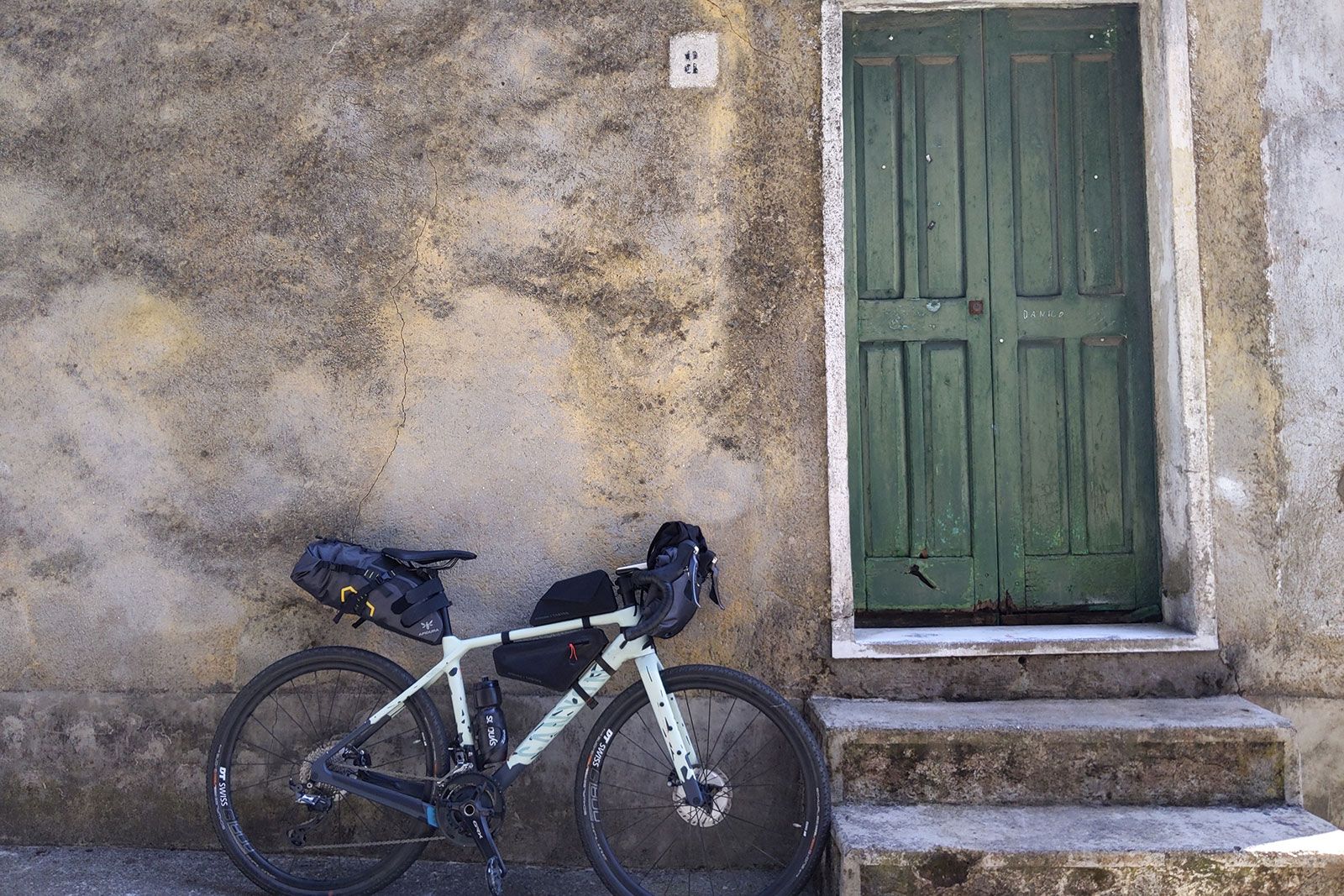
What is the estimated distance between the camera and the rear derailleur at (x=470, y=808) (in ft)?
10.8

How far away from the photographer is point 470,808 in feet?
10.8

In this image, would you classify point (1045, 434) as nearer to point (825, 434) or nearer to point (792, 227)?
point (825, 434)

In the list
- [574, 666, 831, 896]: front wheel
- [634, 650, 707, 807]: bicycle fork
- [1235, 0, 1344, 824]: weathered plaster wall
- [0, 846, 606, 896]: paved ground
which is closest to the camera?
[634, 650, 707, 807]: bicycle fork

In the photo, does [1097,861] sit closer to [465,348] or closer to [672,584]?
[672,584]

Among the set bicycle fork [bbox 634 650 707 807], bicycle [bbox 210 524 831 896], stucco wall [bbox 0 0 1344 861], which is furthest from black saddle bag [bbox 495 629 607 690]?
stucco wall [bbox 0 0 1344 861]

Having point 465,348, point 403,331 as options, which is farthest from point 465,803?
point 403,331

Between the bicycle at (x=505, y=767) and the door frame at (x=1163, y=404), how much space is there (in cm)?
60

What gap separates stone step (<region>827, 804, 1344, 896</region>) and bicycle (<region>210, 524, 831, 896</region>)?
0.80 ft

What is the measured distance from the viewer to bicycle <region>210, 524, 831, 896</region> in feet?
10.8

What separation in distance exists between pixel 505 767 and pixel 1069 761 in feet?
5.98

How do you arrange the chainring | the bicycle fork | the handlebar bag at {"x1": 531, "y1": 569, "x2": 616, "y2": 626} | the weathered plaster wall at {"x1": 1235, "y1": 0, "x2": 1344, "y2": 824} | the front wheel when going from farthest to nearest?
the weathered plaster wall at {"x1": 1235, "y1": 0, "x2": 1344, "y2": 824}
the front wheel
the handlebar bag at {"x1": 531, "y1": 569, "x2": 616, "y2": 626}
the chainring
the bicycle fork

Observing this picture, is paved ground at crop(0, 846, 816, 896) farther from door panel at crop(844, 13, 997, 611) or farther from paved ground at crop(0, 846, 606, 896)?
door panel at crop(844, 13, 997, 611)

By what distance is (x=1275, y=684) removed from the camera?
380 cm

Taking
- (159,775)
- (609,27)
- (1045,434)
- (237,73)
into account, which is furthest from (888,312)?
(159,775)
